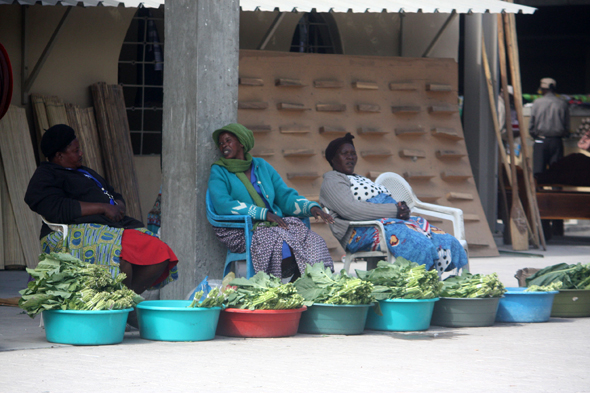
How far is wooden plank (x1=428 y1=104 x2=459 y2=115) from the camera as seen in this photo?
32.7 feet

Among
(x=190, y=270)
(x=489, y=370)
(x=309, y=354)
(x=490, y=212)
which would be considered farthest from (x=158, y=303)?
(x=490, y=212)

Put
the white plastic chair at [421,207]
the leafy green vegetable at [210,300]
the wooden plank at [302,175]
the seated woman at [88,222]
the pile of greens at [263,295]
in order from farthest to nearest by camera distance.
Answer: the wooden plank at [302,175]
the white plastic chair at [421,207]
the seated woman at [88,222]
the pile of greens at [263,295]
the leafy green vegetable at [210,300]

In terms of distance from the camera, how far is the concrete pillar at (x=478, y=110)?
1098 centimetres

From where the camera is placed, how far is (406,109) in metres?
9.80

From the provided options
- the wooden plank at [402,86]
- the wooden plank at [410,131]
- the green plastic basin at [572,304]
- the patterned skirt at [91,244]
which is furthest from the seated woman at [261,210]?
the wooden plank at [402,86]

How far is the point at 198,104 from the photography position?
5.47 meters

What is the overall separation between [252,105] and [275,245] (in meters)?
3.72

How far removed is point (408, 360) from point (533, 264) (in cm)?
513

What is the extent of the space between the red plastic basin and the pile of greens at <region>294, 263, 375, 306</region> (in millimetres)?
150

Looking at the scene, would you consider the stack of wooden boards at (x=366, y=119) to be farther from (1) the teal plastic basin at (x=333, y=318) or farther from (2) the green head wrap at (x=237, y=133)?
(1) the teal plastic basin at (x=333, y=318)

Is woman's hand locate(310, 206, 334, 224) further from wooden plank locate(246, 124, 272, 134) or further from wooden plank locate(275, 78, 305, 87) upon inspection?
wooden plank locate(275, 78, 305, 87)

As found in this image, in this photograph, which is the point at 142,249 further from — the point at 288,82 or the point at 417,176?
the point at 417,176

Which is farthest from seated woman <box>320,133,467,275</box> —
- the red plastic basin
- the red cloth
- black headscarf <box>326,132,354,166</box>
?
the red cloth

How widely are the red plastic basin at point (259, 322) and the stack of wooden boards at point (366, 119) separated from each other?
417cm
